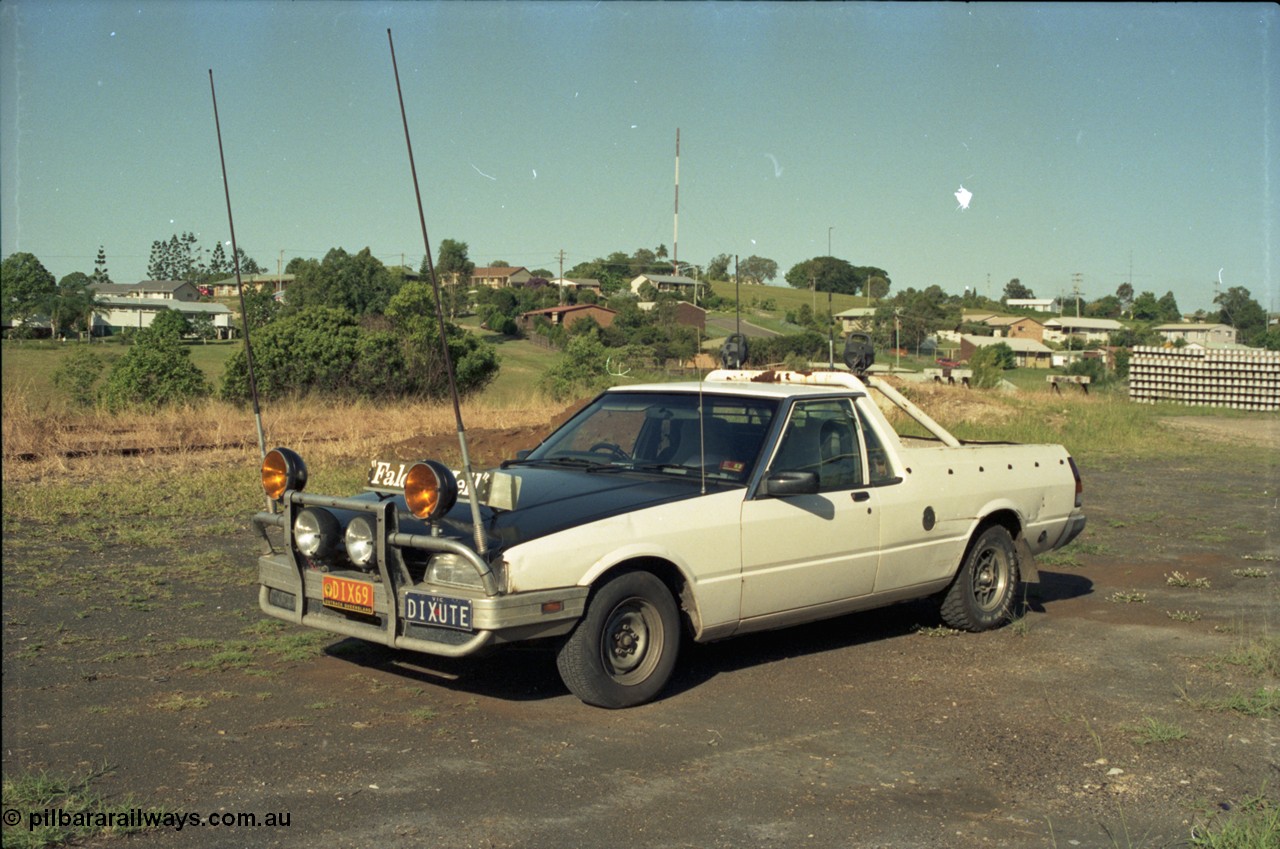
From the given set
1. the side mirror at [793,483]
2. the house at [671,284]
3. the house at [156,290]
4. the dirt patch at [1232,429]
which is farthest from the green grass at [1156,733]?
the house at [156,290]

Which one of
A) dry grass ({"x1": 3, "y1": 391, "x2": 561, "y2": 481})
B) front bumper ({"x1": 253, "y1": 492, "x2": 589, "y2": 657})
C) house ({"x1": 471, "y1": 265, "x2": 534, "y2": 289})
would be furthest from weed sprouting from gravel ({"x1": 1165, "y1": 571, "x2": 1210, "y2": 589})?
house ({"x1": 471, "y1": 265, "x2": 534, "y2": 289})

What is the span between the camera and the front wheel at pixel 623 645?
19.0 ft

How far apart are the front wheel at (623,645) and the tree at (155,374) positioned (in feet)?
80.3

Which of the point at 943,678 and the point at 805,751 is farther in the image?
the point at 943,678

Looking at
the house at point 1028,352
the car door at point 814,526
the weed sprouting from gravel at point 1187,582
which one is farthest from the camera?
the house at point 1028,352

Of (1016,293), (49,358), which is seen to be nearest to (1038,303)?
(1016,293)

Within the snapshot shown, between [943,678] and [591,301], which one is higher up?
[591,301]

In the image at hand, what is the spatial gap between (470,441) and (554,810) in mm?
14663

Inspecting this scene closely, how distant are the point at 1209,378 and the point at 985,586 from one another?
44.0 metres

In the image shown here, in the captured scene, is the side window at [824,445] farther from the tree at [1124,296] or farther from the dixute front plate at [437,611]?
the tree at [1124,296]

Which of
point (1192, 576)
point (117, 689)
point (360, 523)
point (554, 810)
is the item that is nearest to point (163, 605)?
point (117, 689)

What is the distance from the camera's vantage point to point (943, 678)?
6.83m

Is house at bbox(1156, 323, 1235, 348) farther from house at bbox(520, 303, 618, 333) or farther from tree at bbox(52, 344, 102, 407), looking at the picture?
tree at bbox(52, 344, 102, 407)

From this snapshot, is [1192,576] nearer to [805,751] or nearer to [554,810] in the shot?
[805,751]
